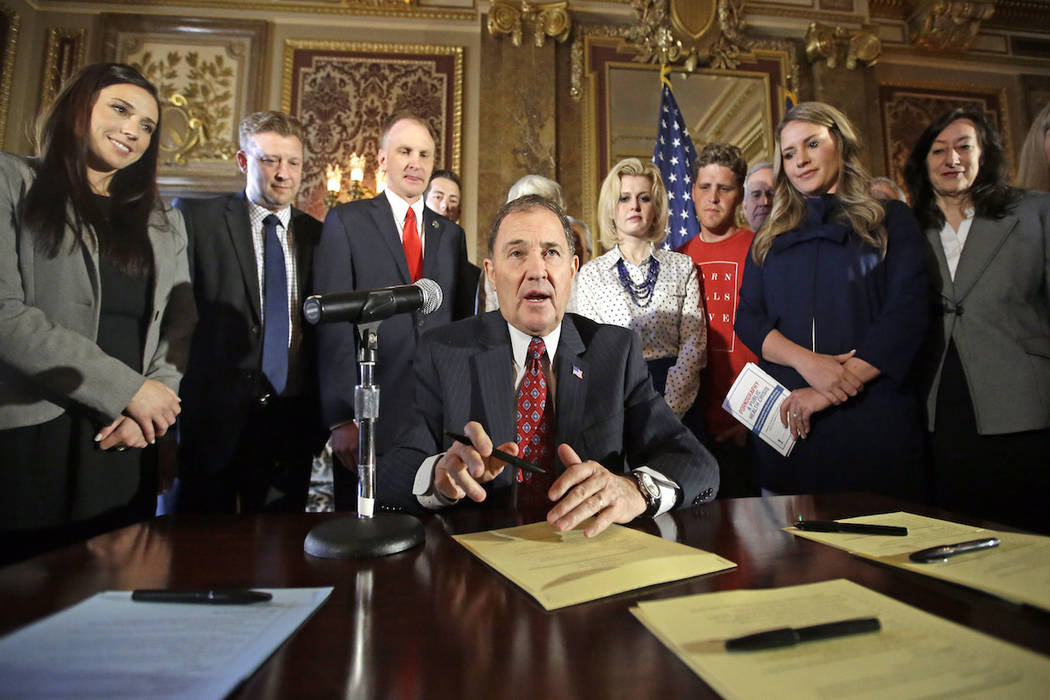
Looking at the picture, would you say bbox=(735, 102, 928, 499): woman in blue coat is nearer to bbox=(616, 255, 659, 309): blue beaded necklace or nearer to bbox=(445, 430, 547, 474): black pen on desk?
bbox=(616, 255, 659, 309): blue beaded necklace

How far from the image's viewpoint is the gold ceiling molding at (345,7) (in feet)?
18.3

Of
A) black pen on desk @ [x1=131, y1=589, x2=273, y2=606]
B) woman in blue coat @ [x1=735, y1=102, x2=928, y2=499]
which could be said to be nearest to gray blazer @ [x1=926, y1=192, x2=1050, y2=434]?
woman in blue coat @ [x1=735, y1=102, x2=928, y2=499]

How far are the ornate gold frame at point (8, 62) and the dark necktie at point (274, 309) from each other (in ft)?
16.2

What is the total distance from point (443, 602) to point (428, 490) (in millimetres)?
553

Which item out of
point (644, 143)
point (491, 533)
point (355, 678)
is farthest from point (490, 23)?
point (355, 678)

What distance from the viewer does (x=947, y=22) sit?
608cm

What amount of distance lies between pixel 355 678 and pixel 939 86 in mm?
8101

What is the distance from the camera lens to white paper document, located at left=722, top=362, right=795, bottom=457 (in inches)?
79.6

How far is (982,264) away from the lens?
6.66 feet

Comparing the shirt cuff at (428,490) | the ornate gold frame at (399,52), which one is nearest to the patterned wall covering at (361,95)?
the ornate gold frame at (399,52)

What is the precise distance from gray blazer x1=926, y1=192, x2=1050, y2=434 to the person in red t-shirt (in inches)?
29.6

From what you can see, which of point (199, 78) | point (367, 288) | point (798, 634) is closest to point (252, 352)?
point (367, 288)

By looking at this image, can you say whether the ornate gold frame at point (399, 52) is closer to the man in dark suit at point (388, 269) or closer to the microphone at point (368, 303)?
the man in dark suit at point (388, 269)

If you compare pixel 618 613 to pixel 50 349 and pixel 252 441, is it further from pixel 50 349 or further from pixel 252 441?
pixel 252 441
